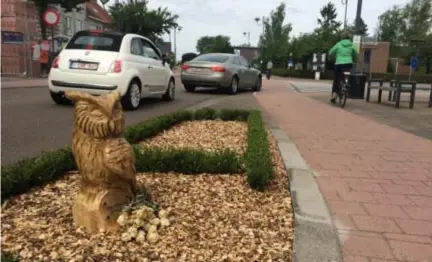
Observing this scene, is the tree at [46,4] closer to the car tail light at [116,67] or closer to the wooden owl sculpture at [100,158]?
the car tail light at [116,67]

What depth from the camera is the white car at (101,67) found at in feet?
27.5

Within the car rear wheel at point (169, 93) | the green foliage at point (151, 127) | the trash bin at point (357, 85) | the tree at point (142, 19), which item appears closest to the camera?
the green foliage at point (151, 127)

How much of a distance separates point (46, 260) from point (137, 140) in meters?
3.15

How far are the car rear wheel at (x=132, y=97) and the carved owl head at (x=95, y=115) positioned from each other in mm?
6200

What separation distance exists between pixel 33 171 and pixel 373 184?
10.0 feet

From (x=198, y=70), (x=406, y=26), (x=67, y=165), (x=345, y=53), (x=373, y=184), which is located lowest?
(x=373, y=184)

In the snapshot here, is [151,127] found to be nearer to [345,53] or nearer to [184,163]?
[184,163]

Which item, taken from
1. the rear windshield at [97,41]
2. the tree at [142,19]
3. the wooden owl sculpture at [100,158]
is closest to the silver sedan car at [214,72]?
the rear windshield at [97,41]

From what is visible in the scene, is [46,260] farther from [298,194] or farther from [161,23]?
[161,23]

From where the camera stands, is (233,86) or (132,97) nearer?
(132,97)

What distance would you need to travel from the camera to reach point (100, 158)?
2.61 meters

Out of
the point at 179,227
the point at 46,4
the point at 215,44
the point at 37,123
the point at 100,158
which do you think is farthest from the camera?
the point at 215,44

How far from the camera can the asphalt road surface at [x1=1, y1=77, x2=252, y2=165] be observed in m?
5.11

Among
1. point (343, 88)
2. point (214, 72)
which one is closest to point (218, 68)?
point (214, 72)
